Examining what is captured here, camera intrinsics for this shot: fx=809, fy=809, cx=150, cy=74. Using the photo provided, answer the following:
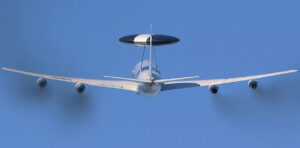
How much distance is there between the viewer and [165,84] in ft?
280

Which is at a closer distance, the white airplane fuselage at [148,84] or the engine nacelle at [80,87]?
the white airplane fuselage at [148,84]

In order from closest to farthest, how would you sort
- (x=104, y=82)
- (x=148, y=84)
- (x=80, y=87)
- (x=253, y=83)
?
(x=148, y=84)
(x=104, y=82)
(x=80, y=87)
(x=253, y=83)

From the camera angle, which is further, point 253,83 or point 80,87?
point 253,83

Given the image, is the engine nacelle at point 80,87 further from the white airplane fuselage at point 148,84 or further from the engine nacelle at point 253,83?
the engine nacelle at point 253,83

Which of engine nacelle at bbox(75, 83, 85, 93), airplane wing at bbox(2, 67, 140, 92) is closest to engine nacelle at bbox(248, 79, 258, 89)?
airplane wing at bbox(2, 67, 140, 92)

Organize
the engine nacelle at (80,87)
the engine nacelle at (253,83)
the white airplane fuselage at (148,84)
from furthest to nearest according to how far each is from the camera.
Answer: the engine nacelle at (253,83), the engine nacelle at (80,87), the white airplane fuselage at (148,84)

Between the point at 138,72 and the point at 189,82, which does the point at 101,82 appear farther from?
the point at 189,82

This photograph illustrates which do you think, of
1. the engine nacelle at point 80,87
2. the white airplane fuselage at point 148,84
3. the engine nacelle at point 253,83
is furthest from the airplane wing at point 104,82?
the engine nacelle at point 253,83

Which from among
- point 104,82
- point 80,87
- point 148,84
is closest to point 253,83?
point 148,84

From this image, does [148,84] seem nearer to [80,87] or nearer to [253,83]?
[80,87]

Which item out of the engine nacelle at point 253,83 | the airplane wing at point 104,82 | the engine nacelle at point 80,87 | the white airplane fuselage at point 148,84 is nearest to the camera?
the white airplane fuselage at point 148,84

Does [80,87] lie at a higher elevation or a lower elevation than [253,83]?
lower

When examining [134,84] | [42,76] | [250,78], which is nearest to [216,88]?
[250,78]

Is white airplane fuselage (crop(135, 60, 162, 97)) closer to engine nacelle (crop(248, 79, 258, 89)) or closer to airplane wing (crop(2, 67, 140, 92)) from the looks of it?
airplane wing (crop(2, 67, 140, 92))
